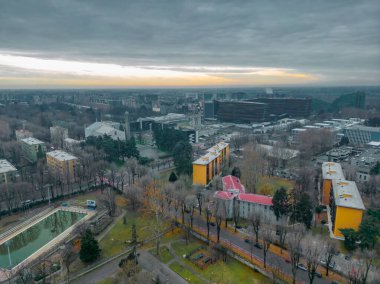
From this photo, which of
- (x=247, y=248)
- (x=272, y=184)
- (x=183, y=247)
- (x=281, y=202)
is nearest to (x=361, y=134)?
(x=272, y=184)

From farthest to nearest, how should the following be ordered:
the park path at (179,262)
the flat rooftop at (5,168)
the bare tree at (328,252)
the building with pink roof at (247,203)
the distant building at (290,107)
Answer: the distant building at (290,107)
the flat rooftop at (5,168)
the building with pink roof at (247,203)
the park path at (179,262)
the bare tree at (328,252)

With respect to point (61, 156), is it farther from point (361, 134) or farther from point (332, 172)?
point (361, 134)

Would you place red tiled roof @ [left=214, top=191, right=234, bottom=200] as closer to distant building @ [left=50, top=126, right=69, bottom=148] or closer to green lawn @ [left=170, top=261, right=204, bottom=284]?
green lawn @ [left=170, top=261, right=204, bottom=284]

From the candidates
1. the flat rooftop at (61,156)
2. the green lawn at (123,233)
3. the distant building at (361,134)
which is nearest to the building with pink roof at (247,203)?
the green lawn at (123,233)

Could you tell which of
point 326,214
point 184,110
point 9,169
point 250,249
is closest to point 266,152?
point 326,214

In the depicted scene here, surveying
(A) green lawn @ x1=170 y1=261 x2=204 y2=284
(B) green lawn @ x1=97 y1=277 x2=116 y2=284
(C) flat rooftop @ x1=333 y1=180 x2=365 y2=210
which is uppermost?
(C) flat rooftop @ x1=333 y1=180 x2=365 y2=210

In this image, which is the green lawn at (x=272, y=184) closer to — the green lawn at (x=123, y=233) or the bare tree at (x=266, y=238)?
the bare tree at (x=266, y=238)

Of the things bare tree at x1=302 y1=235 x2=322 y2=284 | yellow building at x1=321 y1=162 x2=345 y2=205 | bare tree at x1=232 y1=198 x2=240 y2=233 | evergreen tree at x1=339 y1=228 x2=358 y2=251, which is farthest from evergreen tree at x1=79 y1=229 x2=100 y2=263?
yellow building at x1=321 y1=162 x2=345 y2=205
